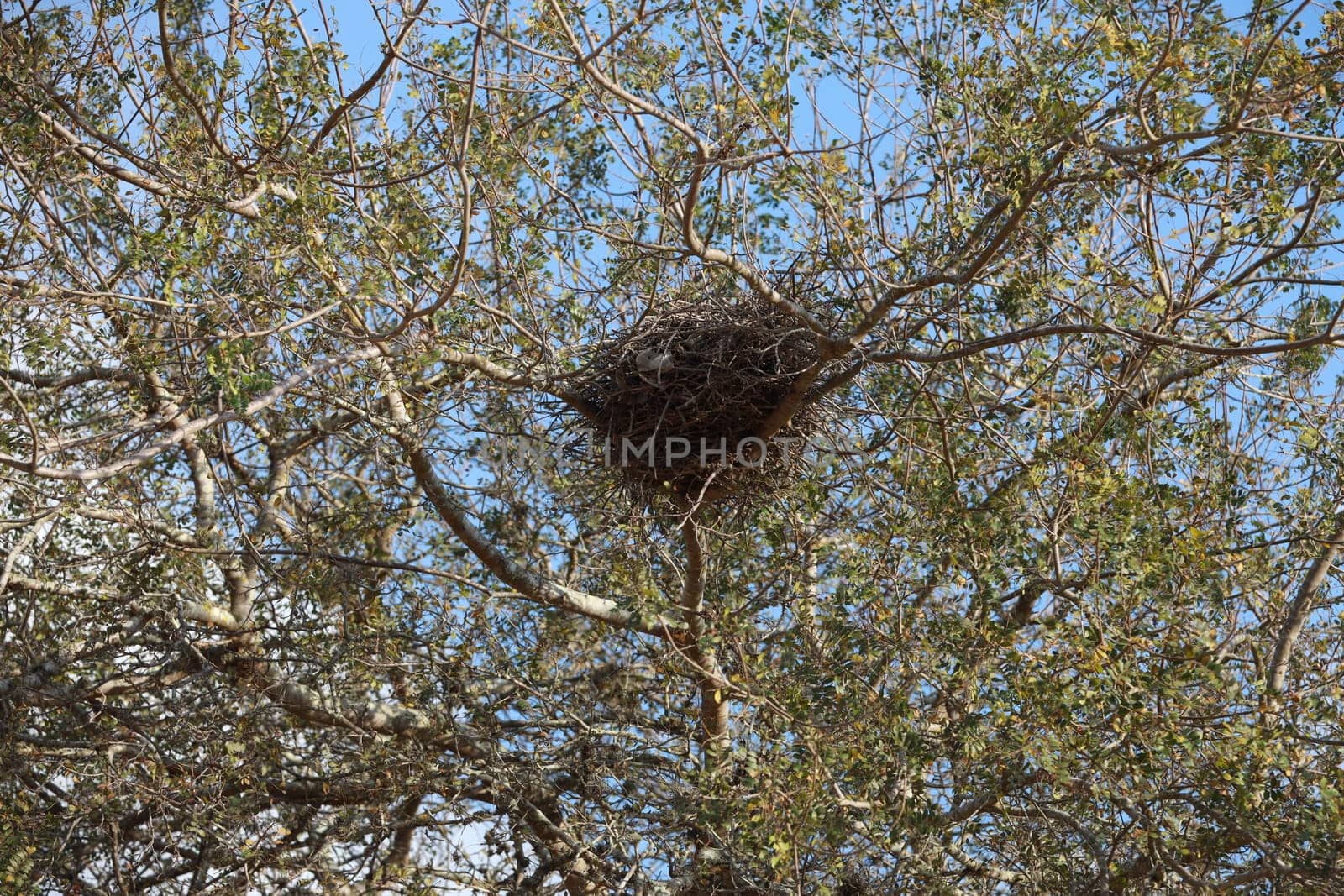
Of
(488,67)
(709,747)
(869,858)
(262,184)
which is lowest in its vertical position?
(869,858)

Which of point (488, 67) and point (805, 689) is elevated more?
point (488, 67)

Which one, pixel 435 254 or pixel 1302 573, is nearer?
pixel 435 254

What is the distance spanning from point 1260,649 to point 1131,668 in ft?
4.20

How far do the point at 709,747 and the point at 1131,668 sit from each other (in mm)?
1742

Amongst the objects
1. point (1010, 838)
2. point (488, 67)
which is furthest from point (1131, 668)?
point (488, 67)

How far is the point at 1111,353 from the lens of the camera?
18.6 feet

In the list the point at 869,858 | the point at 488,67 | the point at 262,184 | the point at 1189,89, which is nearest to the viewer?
the point at 1189,89

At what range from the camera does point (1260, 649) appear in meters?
5.94

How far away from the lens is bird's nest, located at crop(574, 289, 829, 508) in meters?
4.75

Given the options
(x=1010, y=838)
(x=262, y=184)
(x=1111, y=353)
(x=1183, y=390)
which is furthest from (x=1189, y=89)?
(x=262, y=184)

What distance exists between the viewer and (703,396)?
15.8 ft

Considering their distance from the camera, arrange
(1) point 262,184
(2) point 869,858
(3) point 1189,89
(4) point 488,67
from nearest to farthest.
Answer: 1. (3) point 1189,89
2. (1) point 262,184
3. (2) point 869,858
4. (4) point 488,67

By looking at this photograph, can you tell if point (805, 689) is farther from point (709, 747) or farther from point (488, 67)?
point (488, 67)

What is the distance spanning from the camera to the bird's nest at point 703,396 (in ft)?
15.6
